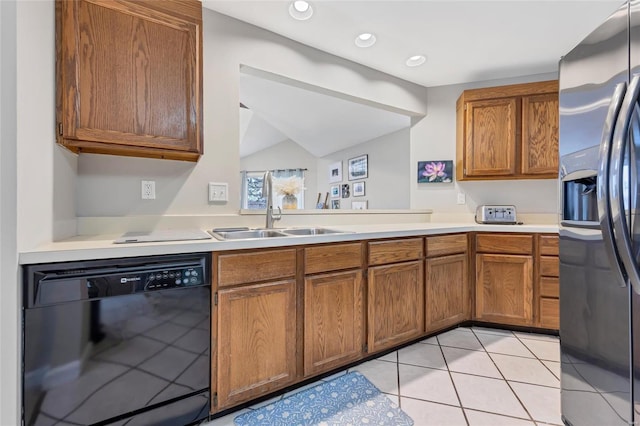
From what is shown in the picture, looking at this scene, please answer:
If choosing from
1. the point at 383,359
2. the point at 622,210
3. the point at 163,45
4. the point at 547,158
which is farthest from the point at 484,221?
the point at 163,45

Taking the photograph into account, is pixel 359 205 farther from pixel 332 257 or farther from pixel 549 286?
pixel 332 257

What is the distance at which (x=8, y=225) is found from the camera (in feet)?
3.07

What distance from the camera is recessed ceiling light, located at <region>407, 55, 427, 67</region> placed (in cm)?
251

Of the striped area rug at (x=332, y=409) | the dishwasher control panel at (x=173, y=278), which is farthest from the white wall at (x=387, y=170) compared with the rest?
the dishwasher control panel at (x=173, y=278)

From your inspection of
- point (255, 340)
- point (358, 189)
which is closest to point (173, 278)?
point (255, 340)

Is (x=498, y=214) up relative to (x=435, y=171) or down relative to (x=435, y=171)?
down

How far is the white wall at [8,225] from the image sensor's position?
3.02 ft

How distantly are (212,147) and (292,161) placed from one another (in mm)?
5216

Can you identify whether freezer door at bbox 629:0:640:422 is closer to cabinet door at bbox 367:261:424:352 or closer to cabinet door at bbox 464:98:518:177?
cabinet door at bbox 367:261:424:352

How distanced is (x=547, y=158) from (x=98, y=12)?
3264 mm

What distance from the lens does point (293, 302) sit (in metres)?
1.53

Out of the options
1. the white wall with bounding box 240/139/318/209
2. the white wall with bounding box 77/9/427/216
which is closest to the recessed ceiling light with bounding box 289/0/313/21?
the white wall with bounding box 77/9/427/216

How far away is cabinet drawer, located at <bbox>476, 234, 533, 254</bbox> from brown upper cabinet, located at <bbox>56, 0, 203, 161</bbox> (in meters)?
2.24

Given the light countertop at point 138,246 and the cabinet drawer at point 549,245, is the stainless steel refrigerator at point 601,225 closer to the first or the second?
the light countertop at point 138,246
